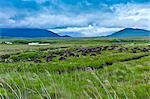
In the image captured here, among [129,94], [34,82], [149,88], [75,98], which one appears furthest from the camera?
[34,82]

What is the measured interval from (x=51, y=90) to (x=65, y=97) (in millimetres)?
3382

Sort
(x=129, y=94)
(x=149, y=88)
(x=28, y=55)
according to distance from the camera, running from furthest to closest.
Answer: (x=28, y=55)
(x=149, y=88)
(x=129, y=94)

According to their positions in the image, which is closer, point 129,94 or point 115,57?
point 129,94

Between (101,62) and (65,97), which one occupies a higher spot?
(65,97)

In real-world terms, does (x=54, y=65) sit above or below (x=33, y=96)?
below

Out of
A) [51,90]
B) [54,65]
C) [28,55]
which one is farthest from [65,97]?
[28,55]

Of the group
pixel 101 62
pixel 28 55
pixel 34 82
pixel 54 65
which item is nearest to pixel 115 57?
pixel 101 62

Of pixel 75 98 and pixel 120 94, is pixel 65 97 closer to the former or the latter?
pixel 75 98

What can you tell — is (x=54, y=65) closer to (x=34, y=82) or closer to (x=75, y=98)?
(x=34, y=82)

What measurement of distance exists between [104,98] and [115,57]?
41.9m

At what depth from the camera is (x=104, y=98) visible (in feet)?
35.9

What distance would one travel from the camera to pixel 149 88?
12.7 m

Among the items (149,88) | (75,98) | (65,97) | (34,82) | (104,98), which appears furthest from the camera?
(34,82)

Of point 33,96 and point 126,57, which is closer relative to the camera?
point 33,96
